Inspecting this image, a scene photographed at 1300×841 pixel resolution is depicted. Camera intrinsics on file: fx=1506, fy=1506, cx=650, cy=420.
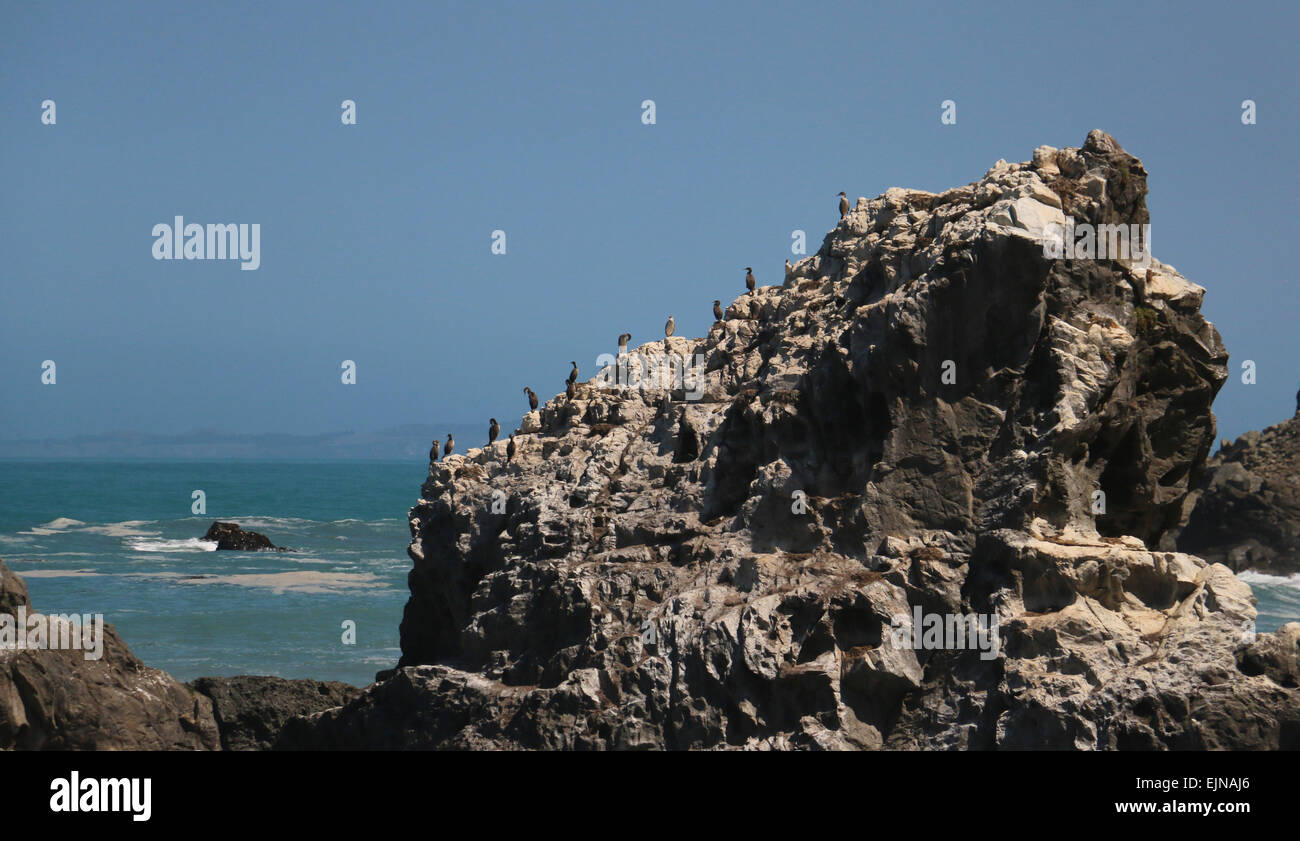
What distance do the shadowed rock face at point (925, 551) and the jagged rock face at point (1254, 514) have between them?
2118 inches

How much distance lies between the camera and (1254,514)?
74.0 m

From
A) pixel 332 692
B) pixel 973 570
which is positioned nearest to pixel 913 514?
pixel 973 570

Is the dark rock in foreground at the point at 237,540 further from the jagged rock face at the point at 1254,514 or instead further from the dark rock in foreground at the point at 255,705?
the dark rock in foreground at the point at 255,705

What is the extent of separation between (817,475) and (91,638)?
Result: 11932 millimetres

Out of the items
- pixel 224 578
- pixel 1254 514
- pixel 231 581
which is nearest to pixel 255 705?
pixel 231 581

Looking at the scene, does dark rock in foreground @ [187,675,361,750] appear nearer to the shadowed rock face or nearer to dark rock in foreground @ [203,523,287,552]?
the shadowed rock face

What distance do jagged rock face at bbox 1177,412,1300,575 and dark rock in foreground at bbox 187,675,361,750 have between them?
54628 mm

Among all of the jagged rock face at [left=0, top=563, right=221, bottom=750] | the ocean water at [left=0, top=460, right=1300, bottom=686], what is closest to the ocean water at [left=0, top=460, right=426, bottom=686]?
the ocean water at [left=0, top=460, right=1300, bottom=686]

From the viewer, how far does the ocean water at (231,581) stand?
146 feet

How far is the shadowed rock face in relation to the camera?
18.1 m

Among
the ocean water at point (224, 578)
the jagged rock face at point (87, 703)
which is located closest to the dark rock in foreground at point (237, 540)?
the ocean water at point (224, 578)

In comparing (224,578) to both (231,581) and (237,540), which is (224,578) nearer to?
(231,581)

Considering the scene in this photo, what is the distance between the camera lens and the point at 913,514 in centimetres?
2053
